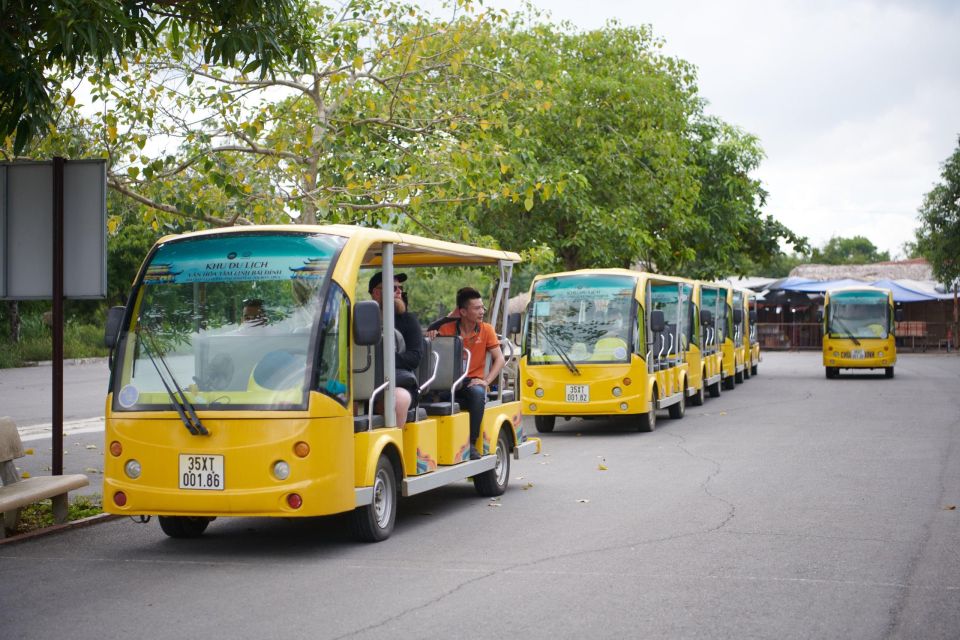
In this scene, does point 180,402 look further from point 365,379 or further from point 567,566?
point 567,566

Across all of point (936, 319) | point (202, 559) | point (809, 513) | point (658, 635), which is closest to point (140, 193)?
point (202, 559)

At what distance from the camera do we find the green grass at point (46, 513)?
9.87m

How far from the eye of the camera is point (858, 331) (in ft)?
113

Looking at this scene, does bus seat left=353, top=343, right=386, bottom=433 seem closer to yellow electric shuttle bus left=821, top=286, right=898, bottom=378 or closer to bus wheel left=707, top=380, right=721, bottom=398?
bus wheel left=707, top=380, right=721, bottom=398

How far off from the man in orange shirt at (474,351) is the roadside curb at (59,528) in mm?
3208

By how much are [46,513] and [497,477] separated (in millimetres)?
4031

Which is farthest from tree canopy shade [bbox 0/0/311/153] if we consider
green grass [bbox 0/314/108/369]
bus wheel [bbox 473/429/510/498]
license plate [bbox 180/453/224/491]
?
green grass [bbox 0/314/108/369]

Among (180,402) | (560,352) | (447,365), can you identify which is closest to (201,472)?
(180,402)

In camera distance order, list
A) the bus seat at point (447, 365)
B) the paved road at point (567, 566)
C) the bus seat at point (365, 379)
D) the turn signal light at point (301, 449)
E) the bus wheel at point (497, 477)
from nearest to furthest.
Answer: the paved road at point (567, 566) < the turn signal light at point (301, 449) < the bus seat at point (365, 379) < the bus seat at point (447, 365) < the bus wheel at point (497, 477)

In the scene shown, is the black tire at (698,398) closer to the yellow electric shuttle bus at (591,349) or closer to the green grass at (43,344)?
the yellow electric shuttle bus at (591,349)

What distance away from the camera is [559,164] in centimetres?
2619

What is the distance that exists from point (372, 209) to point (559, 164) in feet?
35.4

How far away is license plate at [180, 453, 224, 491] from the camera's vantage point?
823 centimetres

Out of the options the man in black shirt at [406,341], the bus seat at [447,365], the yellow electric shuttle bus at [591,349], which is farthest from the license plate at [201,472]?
the yellow electric shuttle bus at [591,349]
